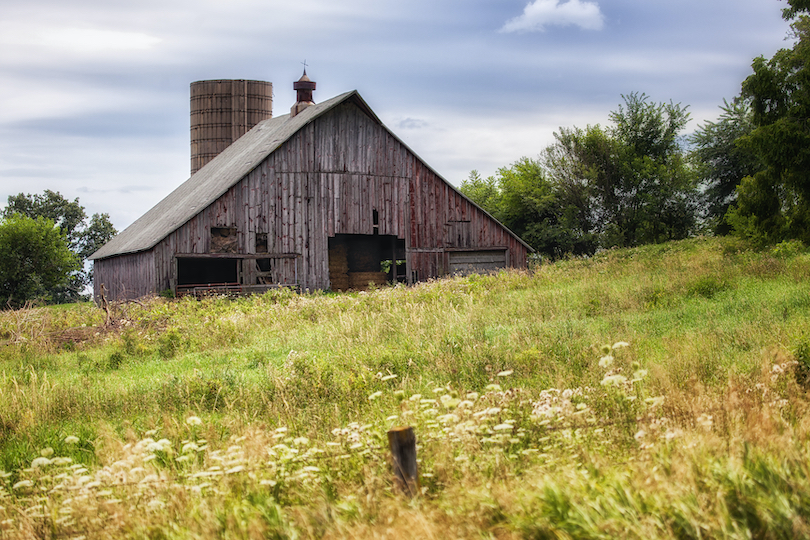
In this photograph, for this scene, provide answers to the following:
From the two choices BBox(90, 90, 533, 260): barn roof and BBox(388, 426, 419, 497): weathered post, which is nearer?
BBox(388, 426, 419, 497): weathered post

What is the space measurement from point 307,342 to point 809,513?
8.18m

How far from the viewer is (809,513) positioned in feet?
10.7

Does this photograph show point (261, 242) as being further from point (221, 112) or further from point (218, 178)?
point (221, 112)

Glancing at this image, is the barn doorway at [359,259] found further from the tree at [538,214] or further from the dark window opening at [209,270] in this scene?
the tree at [538,214]

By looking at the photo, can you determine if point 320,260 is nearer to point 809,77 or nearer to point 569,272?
point 569,272

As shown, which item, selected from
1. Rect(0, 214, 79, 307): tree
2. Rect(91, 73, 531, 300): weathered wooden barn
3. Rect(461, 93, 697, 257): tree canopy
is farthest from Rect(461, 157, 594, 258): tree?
Rect(0, 214, 79, 307): tree

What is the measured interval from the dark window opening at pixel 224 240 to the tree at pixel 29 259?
69.7 feet

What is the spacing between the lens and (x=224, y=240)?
2167 centimetres

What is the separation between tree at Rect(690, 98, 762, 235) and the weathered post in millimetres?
36633

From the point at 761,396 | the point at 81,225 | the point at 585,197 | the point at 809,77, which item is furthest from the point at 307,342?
the point at 81,225

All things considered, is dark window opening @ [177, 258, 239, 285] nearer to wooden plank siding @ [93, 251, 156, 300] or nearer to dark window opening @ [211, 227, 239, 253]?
wooden plank siding @ [93, 251, 156, 300]

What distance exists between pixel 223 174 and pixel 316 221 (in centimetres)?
556

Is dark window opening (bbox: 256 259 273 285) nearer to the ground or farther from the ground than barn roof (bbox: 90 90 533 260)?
nearer to the ground

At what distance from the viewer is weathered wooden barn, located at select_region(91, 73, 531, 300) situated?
851 inches
